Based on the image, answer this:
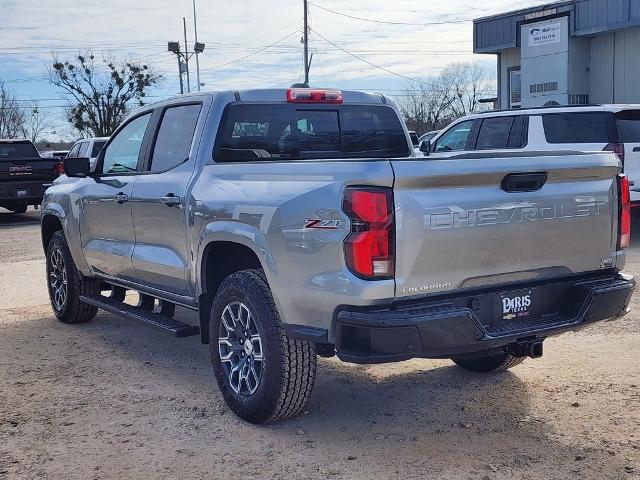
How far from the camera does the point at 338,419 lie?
4625mm

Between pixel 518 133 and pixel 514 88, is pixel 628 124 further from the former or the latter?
pixel 514 88

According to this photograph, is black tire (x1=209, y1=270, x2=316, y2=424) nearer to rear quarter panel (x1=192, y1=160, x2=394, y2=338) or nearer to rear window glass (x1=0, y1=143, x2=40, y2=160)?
rear quarter panel (x1=192, y1=160, x2=394, y2=338)

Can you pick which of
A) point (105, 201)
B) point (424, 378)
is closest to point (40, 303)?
point (105, 201)

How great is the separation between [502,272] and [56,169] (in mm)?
15921

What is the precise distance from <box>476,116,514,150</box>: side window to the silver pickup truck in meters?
6.62

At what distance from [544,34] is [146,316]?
21914mm

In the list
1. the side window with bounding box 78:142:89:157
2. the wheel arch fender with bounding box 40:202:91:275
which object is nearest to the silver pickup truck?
the wheel arch fender with bounding box 40:202:91:275

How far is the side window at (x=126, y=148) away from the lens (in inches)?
238

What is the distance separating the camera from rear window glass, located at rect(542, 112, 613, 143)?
10781 millimetres

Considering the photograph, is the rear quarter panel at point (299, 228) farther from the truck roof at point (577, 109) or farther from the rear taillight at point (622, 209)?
the truck roof at point (577, 109)

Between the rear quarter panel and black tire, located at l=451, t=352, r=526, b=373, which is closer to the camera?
the rear quarter panel

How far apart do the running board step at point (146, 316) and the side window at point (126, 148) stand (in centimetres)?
108

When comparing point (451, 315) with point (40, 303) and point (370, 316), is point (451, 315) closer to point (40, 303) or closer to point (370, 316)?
point (370, 316)

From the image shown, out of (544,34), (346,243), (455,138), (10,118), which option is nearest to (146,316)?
(346,243)
